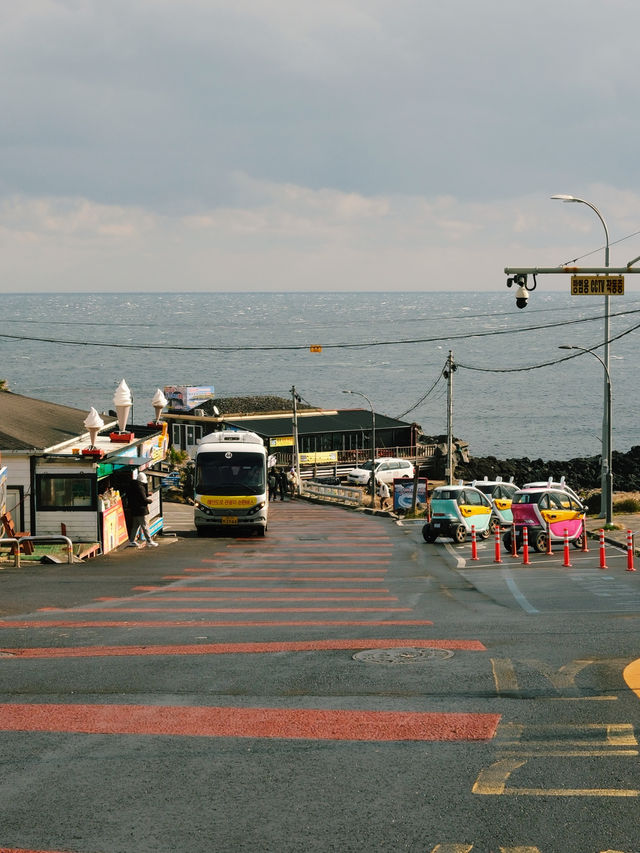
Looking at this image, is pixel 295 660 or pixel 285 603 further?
pixel 285 603

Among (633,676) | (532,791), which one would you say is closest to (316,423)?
(633,676)

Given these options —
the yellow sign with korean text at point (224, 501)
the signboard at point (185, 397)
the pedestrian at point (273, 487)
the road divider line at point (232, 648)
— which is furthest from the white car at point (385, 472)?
the road divider line at point (232, 648)

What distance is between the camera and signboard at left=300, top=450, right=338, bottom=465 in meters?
80.1

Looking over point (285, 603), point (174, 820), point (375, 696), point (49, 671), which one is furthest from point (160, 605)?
point (174, 820)

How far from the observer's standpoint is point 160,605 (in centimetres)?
1812

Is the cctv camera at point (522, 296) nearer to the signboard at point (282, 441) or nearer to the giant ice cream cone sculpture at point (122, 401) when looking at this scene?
the giant ice cream cone sculpture at point (122, 401)

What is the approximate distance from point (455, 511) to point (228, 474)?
7.61m

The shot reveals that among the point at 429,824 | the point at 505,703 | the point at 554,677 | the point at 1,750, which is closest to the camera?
the point at 429,824

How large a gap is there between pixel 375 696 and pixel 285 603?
7876 mm

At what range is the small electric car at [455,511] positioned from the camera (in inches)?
1291

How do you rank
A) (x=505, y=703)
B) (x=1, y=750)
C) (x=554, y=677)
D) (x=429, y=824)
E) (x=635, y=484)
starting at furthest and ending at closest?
(x=635, y=484) < (x=554, y=677) < (x=505, y=703) < (x=1, y=750) < (x=429, y=824)

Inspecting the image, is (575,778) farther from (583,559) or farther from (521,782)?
(583,559)

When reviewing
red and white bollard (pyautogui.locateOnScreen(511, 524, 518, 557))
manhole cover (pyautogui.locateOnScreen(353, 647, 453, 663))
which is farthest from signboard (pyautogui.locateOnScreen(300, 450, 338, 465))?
manhole cover (pyautogui.locateOnScreen(353, 647, 453, 663))

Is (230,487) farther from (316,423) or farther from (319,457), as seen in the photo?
(316,423)
